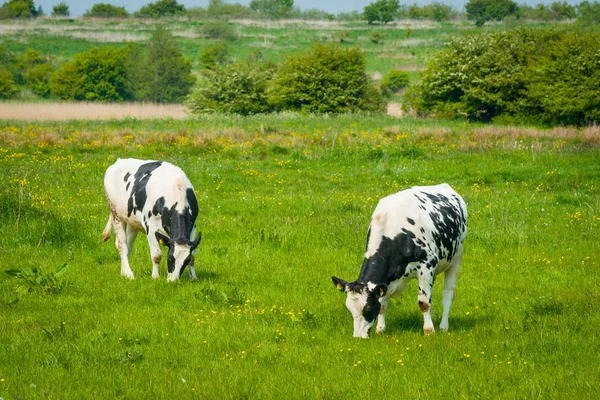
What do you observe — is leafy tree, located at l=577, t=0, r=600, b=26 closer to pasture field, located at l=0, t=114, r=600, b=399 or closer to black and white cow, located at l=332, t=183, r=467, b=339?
pasture field, located at l=0, t=114, r=600, b=399

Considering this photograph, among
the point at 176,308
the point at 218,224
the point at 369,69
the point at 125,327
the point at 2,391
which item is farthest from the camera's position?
the point at 369,69

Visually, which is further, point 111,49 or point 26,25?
point 26,25

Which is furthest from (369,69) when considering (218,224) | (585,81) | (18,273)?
(18,273)

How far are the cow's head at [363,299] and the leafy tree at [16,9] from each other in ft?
410

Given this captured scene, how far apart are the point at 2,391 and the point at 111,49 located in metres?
69.5

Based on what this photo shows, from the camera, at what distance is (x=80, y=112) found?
168 ft

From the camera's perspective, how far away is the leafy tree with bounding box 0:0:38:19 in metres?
121

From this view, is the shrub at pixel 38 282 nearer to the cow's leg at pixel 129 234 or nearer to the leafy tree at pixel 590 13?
the cow's leg at pixel 129 234

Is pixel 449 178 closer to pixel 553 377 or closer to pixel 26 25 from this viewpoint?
pixel 553 377

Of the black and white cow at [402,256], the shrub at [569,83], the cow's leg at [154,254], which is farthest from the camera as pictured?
the shrub at [569,83]

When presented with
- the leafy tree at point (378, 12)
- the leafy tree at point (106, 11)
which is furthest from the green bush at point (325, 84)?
the leafy tree at point (106, 11)

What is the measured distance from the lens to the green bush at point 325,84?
5241cm

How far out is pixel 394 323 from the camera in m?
10.2

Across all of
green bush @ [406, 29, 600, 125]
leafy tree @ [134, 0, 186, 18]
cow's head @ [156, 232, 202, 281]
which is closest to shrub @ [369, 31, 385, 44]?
leafy tree @ [134, 0, 186, 18]
